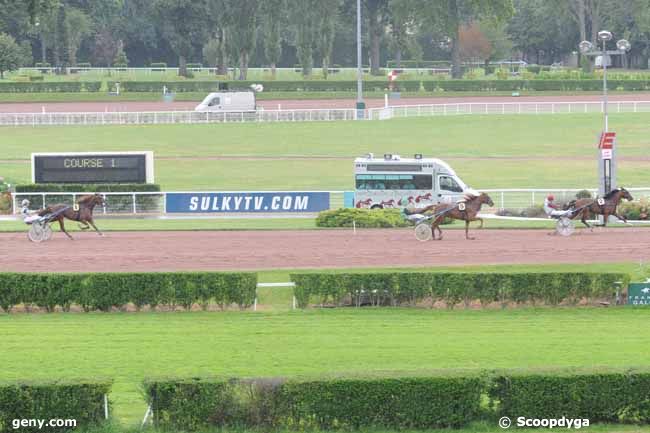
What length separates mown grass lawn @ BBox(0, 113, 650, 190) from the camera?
4353 cm

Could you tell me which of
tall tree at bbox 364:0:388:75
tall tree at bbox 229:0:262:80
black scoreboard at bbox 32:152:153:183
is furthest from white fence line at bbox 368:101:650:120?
black scoreboard at bbox 32:152:153:183

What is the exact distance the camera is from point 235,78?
85.0 meters

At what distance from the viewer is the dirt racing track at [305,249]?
975 inches

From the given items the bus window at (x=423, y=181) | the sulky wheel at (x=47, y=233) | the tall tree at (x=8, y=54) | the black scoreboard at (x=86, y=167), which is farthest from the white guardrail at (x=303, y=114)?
the sulky wheel at (x=47, y=233)

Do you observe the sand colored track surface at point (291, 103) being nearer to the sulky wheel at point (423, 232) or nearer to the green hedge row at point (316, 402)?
the sulky wheel at point (423, 232)

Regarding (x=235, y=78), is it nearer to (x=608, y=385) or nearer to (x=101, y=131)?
(x=101, y=131)

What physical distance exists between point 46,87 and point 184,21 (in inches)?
531

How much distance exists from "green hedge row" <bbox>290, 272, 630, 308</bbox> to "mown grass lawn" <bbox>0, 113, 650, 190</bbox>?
20.6 m

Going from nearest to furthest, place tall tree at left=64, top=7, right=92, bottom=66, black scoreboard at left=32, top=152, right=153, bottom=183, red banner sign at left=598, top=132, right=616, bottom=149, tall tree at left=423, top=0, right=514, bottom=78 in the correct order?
red banner sign at left=598, top=132, right=616, bottom=149, black scoreboard at left=32, top=152, right=153, bottom=183, tall tree at left=423, top=0, right=514, bottom=78, tall tree at left=64, top=7, right=92, bottom=66

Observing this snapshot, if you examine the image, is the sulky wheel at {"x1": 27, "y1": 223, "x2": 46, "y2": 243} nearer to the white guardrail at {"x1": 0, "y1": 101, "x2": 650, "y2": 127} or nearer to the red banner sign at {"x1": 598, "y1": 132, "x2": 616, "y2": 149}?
the red banner sign at {"x1": 598, "y1": 132, "x2": 616, "y2": 149}

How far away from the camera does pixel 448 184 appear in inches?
1340

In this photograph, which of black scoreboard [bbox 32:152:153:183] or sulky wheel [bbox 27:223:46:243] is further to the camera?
black scoreboard [bbox 32:152:153:183]

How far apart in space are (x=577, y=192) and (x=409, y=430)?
22.9 m

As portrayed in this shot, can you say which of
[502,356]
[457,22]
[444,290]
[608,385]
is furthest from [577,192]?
[457,22]
